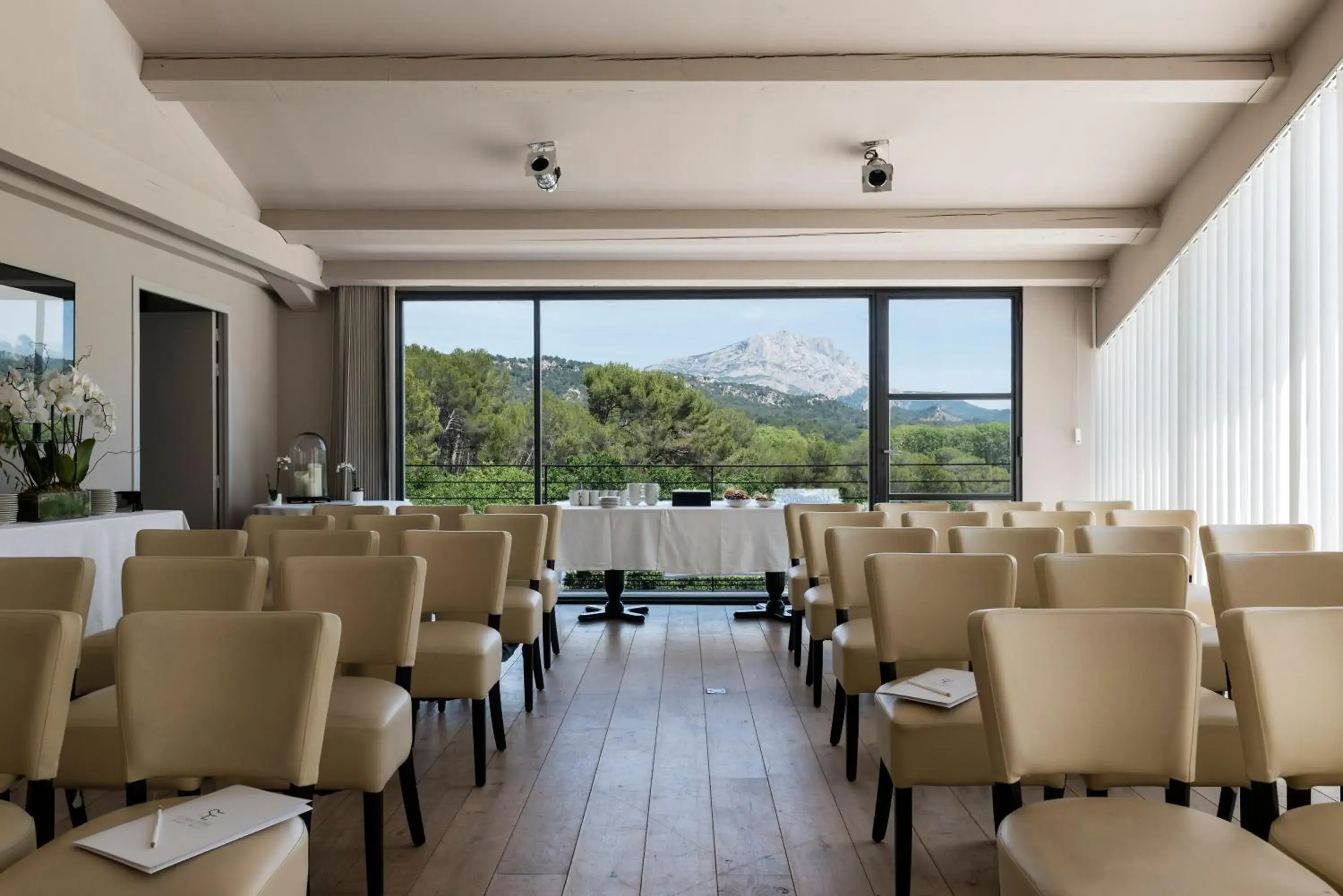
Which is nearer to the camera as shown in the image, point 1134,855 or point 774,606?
point 1134,855

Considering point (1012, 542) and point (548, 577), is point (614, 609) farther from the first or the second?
point (1012, 542)

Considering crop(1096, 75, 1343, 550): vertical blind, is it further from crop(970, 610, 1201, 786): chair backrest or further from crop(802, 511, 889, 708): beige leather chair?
crop(970, 610, 1201, 786): chair backrest

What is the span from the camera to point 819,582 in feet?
14.8

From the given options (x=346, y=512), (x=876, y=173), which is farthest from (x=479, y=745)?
(x=876, y=173)

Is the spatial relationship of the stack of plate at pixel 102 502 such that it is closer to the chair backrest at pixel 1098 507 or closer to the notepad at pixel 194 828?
the notepad at pixel 194 828

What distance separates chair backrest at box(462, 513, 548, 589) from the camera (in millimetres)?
4457

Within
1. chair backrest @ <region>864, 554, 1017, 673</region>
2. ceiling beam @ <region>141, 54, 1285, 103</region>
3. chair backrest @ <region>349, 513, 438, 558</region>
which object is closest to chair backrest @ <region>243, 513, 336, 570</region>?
chair backrest @ <region>349, 513, 438, 558</region>

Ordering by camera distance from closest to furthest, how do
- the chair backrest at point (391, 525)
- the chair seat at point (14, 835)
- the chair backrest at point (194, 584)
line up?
the chair seat at point (14, 835) < the chair backrest at point (194, 584) < the chair backrest at point (391, 525)

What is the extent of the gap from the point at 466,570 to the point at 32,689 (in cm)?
176

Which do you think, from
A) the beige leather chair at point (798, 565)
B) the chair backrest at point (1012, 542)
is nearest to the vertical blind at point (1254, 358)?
the chair backrest at point (1012, 542)

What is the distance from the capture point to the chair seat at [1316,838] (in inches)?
67.4

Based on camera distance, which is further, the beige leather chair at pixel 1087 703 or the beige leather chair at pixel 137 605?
the beige leather chair at pixel 137 605

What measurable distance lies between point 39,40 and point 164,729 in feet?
12.1

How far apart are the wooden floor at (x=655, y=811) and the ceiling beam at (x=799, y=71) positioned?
2.97 metres
